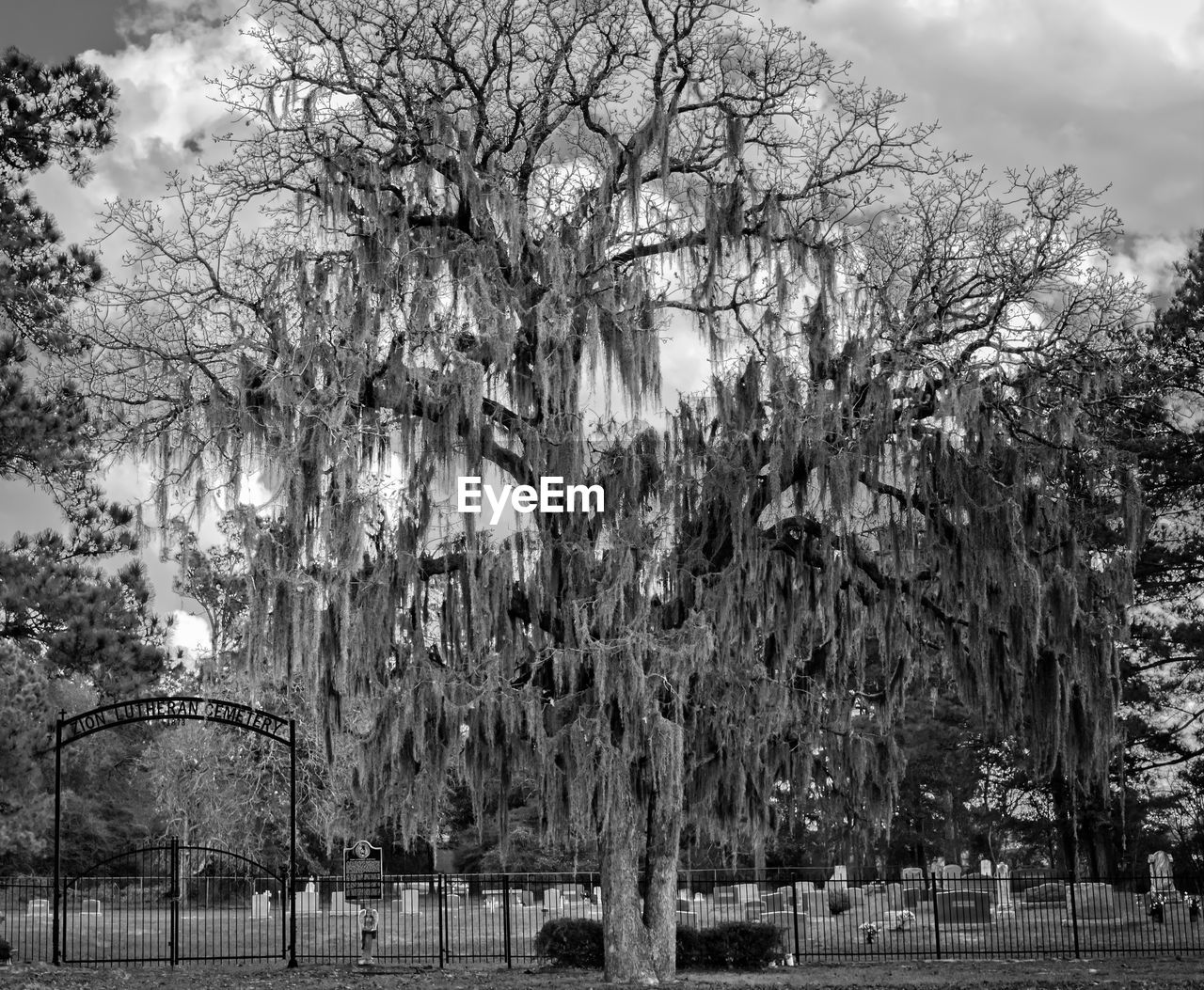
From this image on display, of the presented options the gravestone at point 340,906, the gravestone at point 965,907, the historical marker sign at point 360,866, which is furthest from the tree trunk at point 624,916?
the gravestone at point 340,906

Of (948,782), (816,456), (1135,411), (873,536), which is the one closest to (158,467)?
(816,456)

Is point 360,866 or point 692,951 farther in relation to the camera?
point 360,866

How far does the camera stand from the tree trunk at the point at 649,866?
37.7 feet

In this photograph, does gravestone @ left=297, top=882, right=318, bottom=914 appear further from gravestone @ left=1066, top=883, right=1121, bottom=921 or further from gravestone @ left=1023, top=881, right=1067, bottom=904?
gravestone @ left=1066, top=883, right=1121, bottom=921

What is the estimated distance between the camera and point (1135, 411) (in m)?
20.2

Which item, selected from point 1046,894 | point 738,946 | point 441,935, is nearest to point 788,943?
point 738,946

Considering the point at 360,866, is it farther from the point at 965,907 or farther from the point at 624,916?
the point at 624,916

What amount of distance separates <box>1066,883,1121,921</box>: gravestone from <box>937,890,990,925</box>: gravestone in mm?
1480

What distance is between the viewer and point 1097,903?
2256cm

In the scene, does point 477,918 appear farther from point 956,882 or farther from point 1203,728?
point 1203,728

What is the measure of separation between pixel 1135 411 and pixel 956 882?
32.3 feet

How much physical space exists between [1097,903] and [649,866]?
1269 centimetres

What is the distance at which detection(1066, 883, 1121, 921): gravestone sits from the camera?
21172 millimetres

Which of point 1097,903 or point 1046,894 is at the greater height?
point 1097,903
